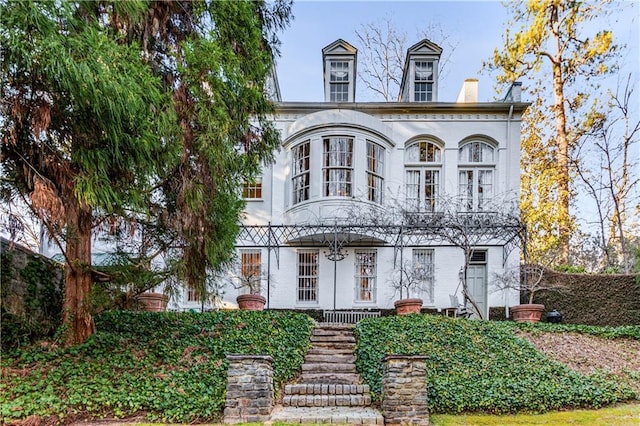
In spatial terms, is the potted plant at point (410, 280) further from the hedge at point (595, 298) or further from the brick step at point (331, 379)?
the brick step at point (331, 379)

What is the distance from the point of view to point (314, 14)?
9.73 m

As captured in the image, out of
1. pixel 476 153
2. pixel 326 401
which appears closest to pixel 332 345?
pixel 326 401

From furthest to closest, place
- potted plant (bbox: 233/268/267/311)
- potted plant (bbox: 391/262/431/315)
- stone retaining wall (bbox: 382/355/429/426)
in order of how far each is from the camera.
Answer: potted plant (bbox: 233/268/267/311) < potted plant (bbox: 391/262/431/315) < stone retaining wall (bbox: 382/355/429/426)

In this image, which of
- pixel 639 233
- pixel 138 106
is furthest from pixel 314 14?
pixel 639 233

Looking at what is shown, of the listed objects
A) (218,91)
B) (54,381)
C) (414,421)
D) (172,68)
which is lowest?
(414,421)

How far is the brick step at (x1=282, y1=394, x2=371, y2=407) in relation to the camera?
5963mm

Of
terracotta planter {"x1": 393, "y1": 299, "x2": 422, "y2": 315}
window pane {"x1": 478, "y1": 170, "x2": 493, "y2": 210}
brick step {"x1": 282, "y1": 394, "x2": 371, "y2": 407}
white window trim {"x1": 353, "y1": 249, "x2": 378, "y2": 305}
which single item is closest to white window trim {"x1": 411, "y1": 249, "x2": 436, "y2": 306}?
white window trim {"x1": 353, "y1": 249, "x2": 378, "y2": 305}

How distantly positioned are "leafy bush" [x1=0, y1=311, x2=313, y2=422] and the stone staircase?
294mm

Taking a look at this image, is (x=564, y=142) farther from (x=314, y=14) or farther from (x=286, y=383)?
(x=286, y=383)

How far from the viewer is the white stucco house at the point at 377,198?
39.9 ft

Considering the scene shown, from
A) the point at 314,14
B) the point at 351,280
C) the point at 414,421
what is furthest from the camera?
the point at 351,280

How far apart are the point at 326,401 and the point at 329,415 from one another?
55 cm

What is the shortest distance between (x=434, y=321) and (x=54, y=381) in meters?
6.62

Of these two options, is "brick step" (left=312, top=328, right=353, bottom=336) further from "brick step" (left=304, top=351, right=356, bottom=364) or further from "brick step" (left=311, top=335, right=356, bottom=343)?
"brick step" (left=304, top=351, right=356, bottom=364)
